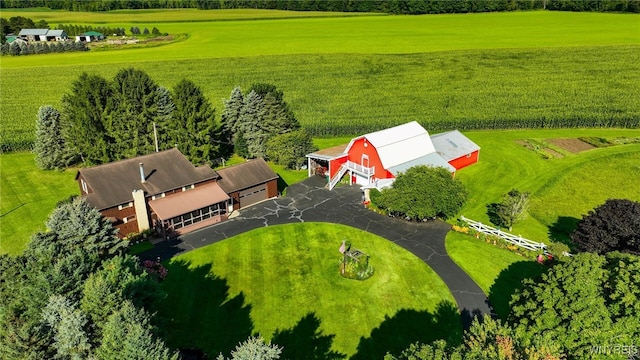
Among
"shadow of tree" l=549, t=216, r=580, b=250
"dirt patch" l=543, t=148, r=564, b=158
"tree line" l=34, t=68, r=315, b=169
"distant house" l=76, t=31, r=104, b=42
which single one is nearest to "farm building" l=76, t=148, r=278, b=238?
"tree line" l=34, t=68, r=315, b=169

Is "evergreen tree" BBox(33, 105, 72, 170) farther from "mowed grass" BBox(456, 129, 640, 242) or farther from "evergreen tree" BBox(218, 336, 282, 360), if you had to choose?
"mowed grass" BBox(456, 129, 640, 242)

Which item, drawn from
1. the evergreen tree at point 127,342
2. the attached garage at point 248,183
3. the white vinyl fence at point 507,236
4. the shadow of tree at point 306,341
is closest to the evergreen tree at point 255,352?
the evergreen tree at point 127,342

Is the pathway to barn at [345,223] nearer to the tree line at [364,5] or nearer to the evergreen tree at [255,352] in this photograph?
the evergreen tree at [255,352]

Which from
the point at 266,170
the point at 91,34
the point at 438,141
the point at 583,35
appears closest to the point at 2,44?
the point at 91,34

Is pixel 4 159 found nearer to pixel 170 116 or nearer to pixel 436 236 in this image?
pixel 170 116

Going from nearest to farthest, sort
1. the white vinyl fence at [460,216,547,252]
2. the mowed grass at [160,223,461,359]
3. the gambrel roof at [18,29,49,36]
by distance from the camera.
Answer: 1. the mowed grass at [160,223,461,359]
2. the white vinyl fence at [460,216,547,252]
3. the gambrel roof at [18,29,49,36]
